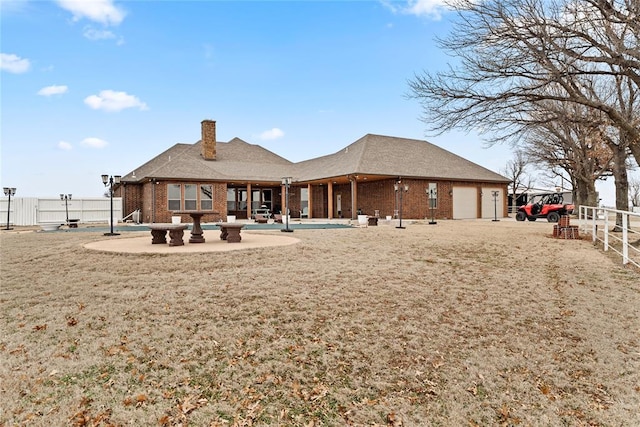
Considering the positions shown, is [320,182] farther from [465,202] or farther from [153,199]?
[153,199]

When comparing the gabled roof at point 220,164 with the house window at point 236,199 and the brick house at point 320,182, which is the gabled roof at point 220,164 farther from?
the house window at point 236,199

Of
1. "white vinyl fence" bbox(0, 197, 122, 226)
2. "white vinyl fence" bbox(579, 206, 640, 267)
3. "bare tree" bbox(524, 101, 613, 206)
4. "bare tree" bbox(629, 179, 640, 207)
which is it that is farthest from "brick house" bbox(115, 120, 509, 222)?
"bare tree" bbox(629, 179, 640, 207)

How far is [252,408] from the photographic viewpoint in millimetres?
3516

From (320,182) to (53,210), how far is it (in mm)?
17290

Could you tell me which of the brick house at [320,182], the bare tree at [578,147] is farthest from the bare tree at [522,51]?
the brick house at [320,182]

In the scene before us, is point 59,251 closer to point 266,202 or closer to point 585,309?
point 585,309

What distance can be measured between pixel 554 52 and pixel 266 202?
21800 millimetres

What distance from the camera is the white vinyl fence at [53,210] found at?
2355 centimetres

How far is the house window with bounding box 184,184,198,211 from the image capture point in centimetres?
2291

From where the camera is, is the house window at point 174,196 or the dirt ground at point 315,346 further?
the house window at point 174,196

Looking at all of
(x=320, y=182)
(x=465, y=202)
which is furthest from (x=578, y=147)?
(x=320, y=182)

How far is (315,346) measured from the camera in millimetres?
4547

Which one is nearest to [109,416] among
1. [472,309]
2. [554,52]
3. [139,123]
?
[472,309]

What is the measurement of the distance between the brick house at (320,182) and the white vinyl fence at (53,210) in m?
1.44
